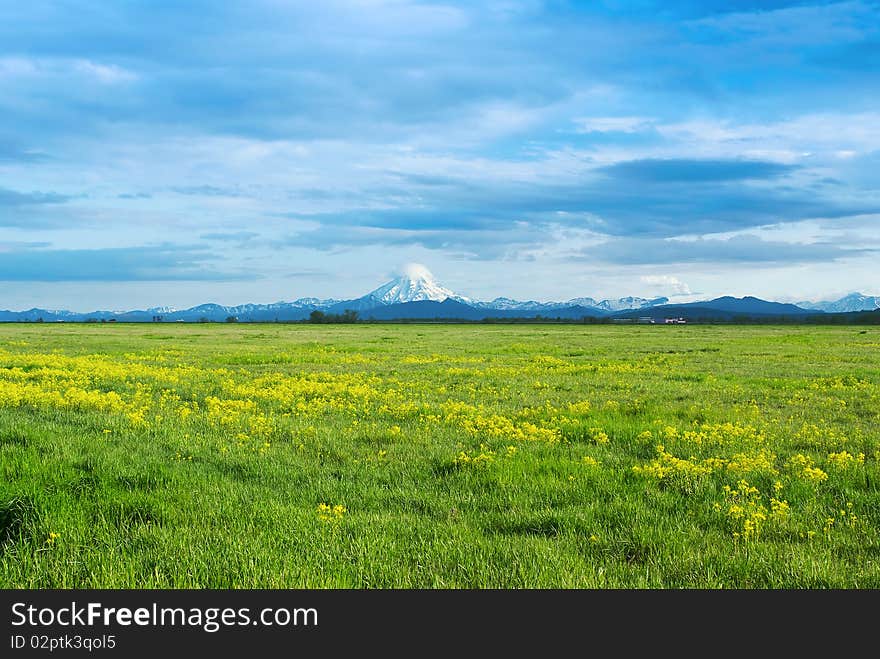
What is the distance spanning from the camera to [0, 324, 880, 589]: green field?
5.97 metres

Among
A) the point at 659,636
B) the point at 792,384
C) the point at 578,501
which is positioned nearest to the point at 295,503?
the point at 578,501

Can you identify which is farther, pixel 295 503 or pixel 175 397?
pixel 175 397

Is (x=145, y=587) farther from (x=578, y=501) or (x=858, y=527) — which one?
(x=858, y=527)

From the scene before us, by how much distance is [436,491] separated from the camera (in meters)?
8.55

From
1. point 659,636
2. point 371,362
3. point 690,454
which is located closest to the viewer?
point 659,636

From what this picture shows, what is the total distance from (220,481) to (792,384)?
1844 centimetres

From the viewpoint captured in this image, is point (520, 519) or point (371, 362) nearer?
point (520, 519)

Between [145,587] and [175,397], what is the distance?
1245cm

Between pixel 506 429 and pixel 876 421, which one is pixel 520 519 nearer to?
pixel 506 429

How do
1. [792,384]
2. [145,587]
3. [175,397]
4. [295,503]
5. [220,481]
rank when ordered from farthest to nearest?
[792,384] → [175,397] → [220,481] → [295,503] → [145,587]

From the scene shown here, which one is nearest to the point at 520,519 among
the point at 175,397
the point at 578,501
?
the point at 578,501

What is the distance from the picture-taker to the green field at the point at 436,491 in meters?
5.97

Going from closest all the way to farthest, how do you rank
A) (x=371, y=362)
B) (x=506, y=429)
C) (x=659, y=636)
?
(x=659, y=636) → (x=506, y=429) → (x=371, y=362)

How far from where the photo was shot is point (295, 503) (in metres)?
8.03
